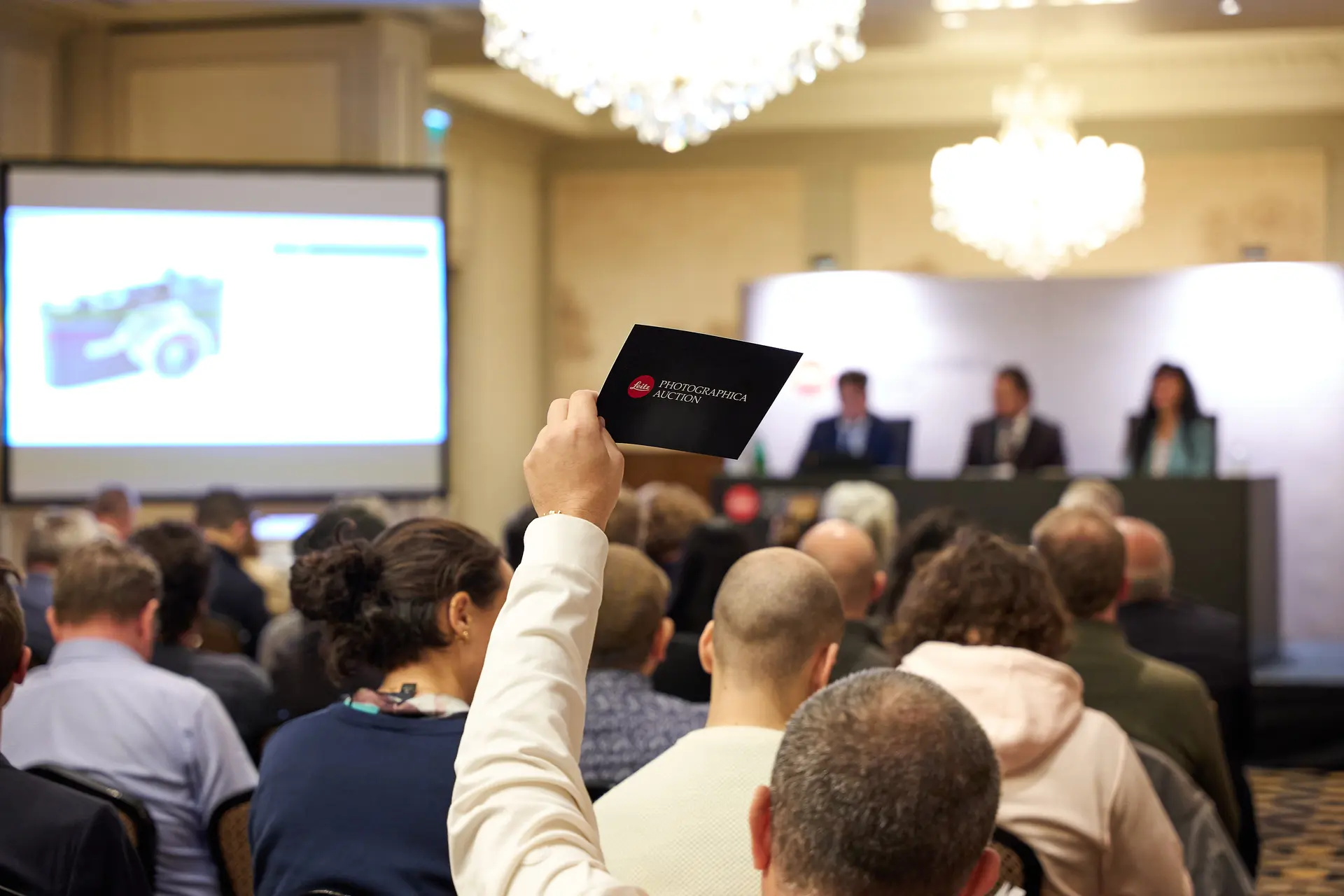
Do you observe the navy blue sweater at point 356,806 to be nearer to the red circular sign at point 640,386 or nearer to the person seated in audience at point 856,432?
the red circular sign at point 640,386

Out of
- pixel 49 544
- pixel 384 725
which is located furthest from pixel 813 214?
pixel 384 725

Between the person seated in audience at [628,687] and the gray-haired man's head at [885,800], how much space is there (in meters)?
1.26

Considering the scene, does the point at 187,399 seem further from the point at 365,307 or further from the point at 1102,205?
the point at 1102,205

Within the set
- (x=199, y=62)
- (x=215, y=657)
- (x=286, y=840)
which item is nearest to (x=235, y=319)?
(x=199, y=62)

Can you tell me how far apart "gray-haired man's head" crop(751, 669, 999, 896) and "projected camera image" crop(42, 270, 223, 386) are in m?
6.22

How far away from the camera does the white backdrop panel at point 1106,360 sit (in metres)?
9.34

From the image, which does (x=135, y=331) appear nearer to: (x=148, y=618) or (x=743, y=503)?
(x=743, y=503)

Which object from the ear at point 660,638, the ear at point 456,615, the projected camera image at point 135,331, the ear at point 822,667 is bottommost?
the ear at point 660,638

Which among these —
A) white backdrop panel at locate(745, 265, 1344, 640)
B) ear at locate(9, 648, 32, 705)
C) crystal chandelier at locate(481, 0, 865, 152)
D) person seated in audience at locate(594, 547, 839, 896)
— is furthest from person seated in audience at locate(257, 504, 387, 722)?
white backdrop panel at locate(745, 265, 1344, 640)

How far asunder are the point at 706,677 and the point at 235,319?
426 centimetres

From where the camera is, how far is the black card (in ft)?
3.89

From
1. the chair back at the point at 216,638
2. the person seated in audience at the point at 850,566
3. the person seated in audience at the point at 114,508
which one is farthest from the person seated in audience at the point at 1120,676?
the person seated in audience at the point at 114,508

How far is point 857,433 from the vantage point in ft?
27.8

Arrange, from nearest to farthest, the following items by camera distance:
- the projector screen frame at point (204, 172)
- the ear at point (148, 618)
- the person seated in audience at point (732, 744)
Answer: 1. the person seated in audience at point (732, 744)
2. the ear at point (148, 618)
3. the projector screen frame at point (204, 172)
